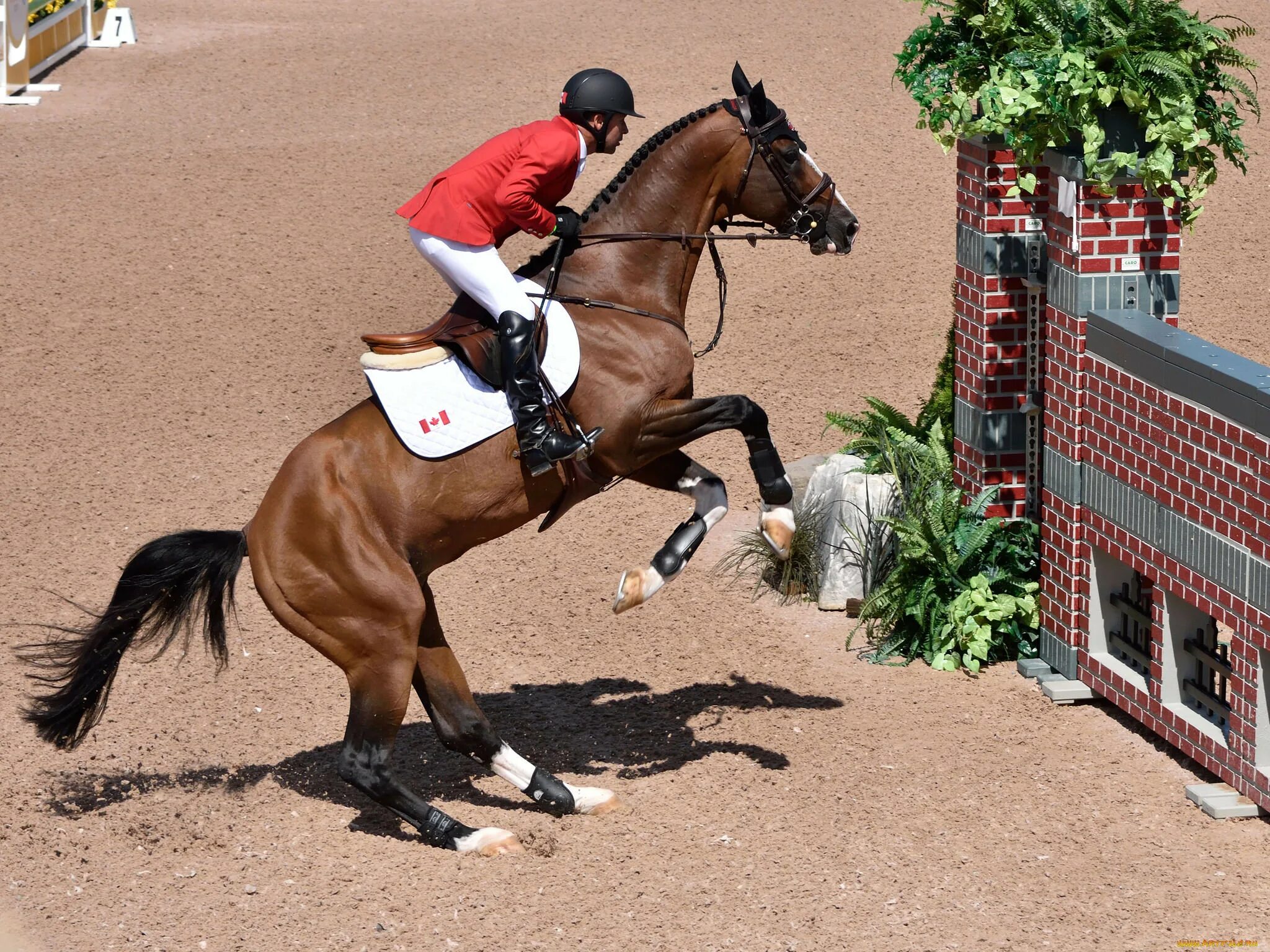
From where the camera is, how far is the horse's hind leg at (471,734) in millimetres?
6824

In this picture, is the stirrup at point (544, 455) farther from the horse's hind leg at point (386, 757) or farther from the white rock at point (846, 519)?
the white rock at point (846, 519)

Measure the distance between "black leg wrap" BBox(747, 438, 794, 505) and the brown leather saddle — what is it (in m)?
0.98

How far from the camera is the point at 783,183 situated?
21.9 feet

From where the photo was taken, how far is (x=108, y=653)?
6680mm

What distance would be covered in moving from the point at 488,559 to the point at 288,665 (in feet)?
5.55

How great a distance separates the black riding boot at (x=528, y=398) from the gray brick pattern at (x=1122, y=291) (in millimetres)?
2536

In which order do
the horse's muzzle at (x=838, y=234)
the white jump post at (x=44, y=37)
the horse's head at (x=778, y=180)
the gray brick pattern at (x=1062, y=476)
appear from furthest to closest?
the white jump post at (x=44, y=37) → the gray brick pattern at (x=1062, y=476) → the horse's muzzle at (x=838, y=234) → the horse's head at (x=778, y=180)

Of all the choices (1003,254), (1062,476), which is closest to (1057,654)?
(1062,476)

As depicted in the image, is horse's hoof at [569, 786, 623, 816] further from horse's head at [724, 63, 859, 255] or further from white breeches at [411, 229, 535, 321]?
horse's head at [724, 63, 859, 255]

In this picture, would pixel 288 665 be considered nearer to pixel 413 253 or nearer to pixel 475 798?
pixel 475 798

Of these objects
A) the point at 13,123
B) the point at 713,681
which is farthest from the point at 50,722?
the point at 13,123

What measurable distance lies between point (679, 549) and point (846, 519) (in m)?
2.54

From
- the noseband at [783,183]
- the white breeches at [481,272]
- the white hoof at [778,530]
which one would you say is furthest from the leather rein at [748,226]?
the white hoof at [778,530]

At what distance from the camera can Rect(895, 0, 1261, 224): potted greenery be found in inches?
268
